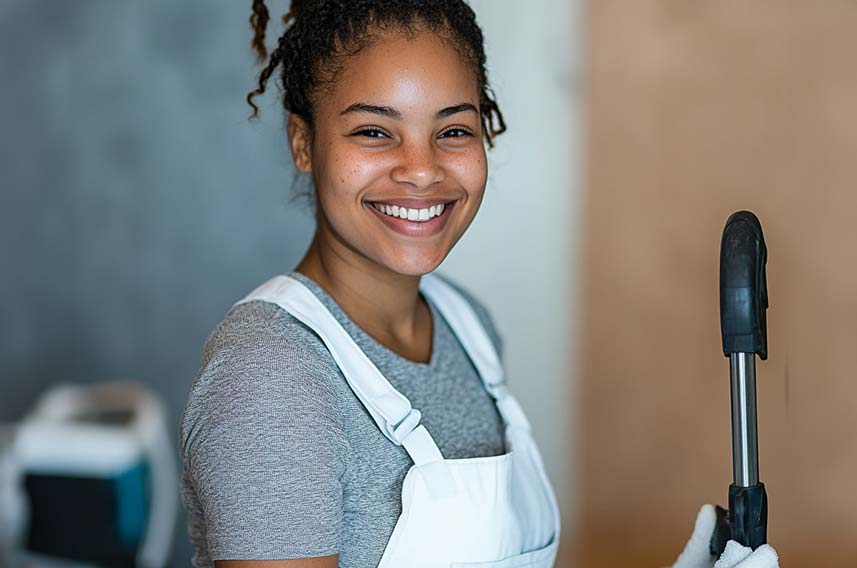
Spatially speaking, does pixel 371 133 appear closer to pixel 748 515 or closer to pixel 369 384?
pixel 369 384

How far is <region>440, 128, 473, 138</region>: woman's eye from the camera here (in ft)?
3.82

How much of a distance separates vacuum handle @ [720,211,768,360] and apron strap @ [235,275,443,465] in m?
0.31

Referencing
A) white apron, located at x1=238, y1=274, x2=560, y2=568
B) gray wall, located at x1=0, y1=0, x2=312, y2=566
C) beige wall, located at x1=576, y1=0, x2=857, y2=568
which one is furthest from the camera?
gray wall, located at x1=0, y1=0, x2=312, y2=566

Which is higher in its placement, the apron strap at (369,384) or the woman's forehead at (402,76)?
the woman's forehead at (402,76)

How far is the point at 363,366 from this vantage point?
1.10 m

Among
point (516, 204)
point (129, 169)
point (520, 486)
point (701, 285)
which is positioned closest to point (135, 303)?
point (129, 169)

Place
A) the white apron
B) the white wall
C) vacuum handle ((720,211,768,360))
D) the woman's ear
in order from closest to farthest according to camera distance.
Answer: vacuum handle ((720,211,768,360)), the white apron, the woman's ear, the white wall

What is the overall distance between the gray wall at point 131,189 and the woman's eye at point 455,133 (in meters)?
1.17

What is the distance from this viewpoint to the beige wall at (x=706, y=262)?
56.7 inches

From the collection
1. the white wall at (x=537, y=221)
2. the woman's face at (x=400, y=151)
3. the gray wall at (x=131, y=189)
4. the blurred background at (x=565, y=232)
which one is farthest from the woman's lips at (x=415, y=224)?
the gray wall at (x=131, y=189)

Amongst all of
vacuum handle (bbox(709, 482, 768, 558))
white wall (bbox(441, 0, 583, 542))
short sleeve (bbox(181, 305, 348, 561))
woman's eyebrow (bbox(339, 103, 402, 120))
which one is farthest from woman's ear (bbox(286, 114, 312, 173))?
white wall (bbox(441, 0, 583, 542))

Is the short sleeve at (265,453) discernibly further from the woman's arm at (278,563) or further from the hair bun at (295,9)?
the hair bun at (295,9)

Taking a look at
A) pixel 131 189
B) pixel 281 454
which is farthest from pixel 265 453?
pixel 131 189

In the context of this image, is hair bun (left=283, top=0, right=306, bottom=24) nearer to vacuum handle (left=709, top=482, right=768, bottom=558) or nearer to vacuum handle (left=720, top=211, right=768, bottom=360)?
vacuum handle (left=720, top=211, right=768, bottom=360)
